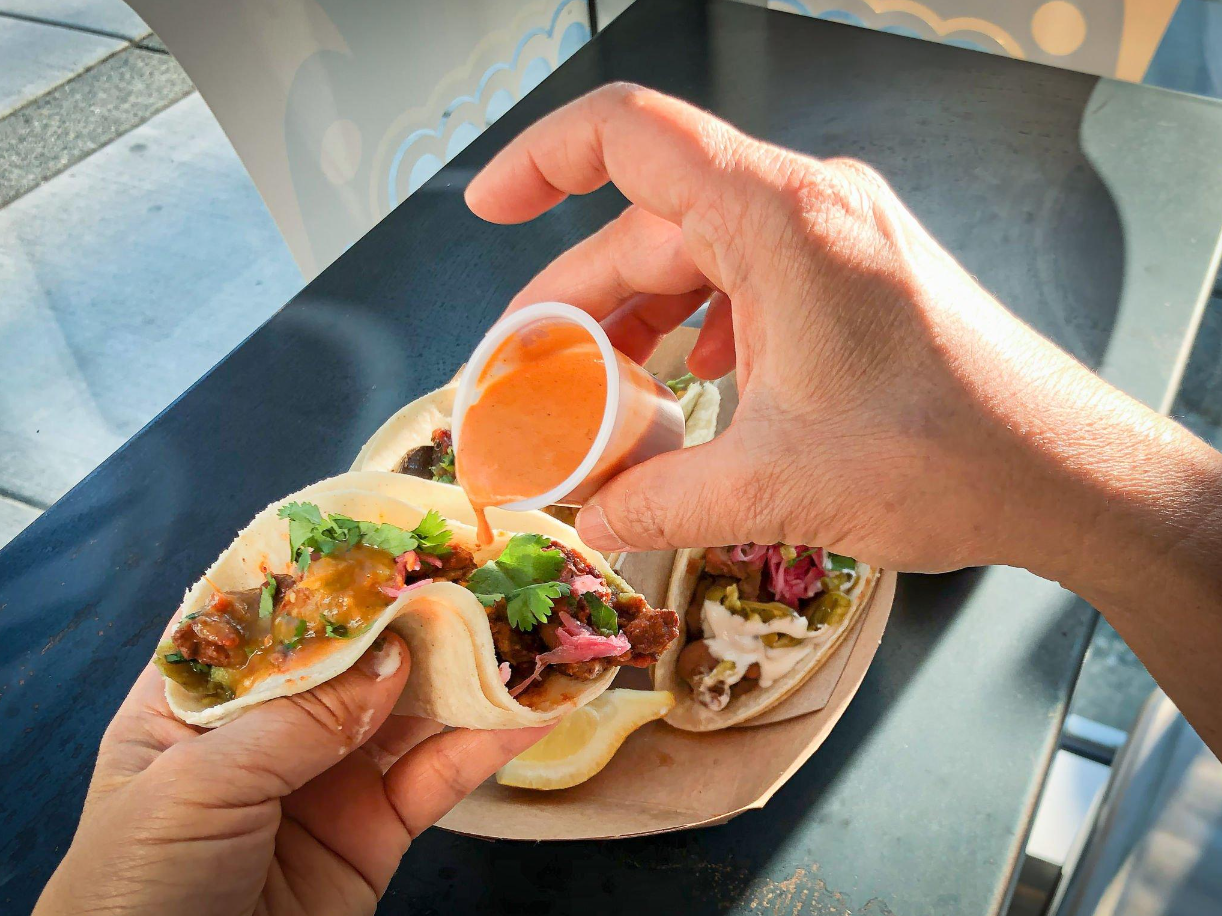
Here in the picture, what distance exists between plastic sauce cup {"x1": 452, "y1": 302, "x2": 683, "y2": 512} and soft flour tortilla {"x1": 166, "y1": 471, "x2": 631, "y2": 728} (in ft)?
0.82

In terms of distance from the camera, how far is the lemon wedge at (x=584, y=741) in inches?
70.5

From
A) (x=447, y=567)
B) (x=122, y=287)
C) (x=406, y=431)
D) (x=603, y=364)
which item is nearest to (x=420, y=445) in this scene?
(x=406, y=431)

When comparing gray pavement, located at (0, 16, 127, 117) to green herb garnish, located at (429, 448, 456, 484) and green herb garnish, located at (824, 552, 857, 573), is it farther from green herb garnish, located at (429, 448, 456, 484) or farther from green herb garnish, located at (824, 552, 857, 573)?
green herb garnish, located at (824, 552, 857, 573)

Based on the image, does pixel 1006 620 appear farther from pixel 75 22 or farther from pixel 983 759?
pixel 75 22

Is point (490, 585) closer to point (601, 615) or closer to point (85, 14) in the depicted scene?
point (601, 615)

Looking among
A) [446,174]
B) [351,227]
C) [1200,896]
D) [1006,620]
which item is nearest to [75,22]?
[351,227]

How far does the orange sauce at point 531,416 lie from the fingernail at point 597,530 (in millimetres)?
87

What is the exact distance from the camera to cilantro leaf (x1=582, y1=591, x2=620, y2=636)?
5.78 ft

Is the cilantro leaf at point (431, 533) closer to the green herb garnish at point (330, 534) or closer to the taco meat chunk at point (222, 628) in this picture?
the green herb garnish at point (330, 534)

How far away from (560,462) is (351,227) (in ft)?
9.52

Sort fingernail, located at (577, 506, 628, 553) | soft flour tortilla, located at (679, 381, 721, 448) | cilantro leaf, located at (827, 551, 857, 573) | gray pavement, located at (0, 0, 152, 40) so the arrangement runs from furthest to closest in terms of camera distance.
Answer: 1. gray pavement, located at (0, 0, 152, 40)
2. soft flour tortilla, located at (679, 381, 721, 448)
3. cilantro leaf, located at (827, 551, 857, 573)
4. fingernail, located at (577, 506, 628, 553)

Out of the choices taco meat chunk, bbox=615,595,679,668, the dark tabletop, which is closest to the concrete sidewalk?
the dark tabletop

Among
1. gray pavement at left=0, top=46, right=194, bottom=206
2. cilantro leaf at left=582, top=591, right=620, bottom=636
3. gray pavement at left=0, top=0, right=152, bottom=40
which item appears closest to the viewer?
cilantro leaf at left=582, top=591, right=620, bottom=636

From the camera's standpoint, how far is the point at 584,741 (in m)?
1.83
